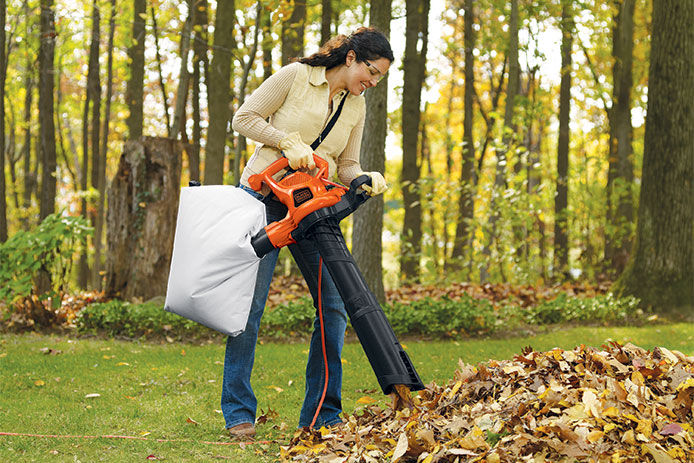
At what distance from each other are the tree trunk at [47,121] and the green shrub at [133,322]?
498 cm

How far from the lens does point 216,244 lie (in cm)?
339

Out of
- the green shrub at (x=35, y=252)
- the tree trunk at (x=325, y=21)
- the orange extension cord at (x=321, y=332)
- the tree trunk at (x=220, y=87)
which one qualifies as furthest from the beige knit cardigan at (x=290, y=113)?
the tree trunk at (x=220, y=87)

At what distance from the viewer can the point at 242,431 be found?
3.72 meters

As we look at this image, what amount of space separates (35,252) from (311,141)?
459 centimetres

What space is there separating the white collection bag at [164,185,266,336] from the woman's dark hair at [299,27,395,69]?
0.79 metres

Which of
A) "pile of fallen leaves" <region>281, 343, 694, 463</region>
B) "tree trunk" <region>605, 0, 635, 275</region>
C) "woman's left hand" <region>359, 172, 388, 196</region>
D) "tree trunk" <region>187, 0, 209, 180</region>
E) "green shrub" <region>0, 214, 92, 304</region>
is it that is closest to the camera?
"pile of fallen leaves" <region>281, 343, 694, 463</region>

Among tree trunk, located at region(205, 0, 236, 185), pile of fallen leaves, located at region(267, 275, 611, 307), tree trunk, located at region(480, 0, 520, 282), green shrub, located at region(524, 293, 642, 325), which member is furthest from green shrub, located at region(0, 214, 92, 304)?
tree trunk, located at region(480, 0, 520, 282)

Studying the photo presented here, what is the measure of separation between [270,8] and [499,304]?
4477 millimetres

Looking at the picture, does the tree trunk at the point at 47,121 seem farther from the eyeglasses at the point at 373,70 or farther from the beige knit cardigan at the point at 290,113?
the eyeglasses at the point at 373,70

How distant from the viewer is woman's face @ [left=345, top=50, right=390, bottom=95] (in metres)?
3.51

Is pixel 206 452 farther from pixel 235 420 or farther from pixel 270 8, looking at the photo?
pixel 270 8

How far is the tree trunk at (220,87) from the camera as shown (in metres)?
11.2

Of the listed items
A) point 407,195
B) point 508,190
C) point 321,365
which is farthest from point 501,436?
point 407,195

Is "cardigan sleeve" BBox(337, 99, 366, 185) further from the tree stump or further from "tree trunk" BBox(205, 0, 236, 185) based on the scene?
"tree trunk" BBox(205, 0, 236, 185)
